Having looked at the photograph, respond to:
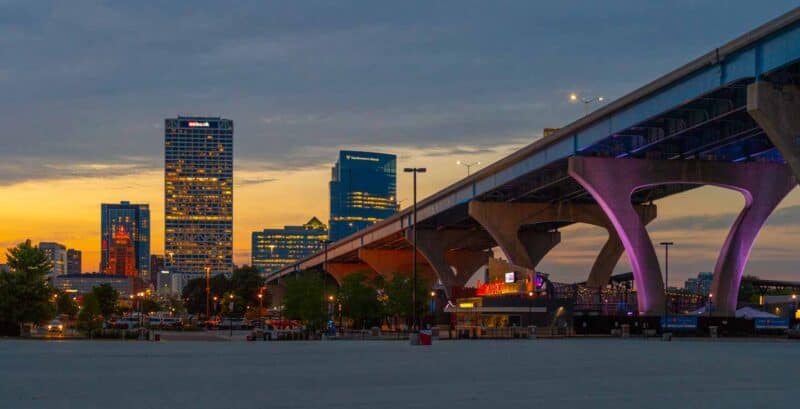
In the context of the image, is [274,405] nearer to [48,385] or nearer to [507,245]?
[48,385]

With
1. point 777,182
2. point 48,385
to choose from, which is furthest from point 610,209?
point 48,385

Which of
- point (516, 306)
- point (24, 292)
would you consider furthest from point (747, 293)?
point (24, 292)

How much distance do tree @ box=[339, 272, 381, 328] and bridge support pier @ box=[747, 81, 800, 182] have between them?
7663cm

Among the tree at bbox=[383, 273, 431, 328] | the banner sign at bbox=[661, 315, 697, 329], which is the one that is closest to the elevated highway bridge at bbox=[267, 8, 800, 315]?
the banner sign at bbox=[661, 315, 697, 329]

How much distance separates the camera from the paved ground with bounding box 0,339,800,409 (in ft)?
62.3

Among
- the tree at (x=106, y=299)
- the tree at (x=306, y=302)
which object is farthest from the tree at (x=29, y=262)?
the tree at (x=106, y=299)

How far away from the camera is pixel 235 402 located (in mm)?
18938

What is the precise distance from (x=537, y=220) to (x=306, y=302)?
1022 inches

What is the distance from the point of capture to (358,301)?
12344cm

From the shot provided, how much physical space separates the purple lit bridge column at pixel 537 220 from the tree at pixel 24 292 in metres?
46.9

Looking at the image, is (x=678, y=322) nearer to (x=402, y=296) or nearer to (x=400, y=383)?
(x=402, y=296)

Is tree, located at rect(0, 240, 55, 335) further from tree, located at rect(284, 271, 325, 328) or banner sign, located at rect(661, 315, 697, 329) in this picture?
banner sign, located at rect(661, 315, 697, 329)

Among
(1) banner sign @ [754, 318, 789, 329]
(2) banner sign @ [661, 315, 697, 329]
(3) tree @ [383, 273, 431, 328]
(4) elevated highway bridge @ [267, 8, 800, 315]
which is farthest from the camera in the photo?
(3) tree @ [383, 273, 431, 328]

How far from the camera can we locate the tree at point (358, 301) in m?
123
